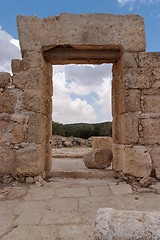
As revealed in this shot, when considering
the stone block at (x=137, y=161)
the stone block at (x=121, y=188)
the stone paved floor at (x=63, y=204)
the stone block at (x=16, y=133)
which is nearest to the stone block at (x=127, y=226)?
the stone paved floor at (x=63, y=204)

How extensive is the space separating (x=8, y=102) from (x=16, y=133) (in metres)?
0.56

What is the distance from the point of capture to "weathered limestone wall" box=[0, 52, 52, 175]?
3.85 metres

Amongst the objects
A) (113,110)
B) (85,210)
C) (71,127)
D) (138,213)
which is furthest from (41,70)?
(71,127)

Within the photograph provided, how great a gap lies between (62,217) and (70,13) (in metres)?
3.31

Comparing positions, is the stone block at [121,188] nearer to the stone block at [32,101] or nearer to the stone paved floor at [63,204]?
the stone paved floor at [63,204]

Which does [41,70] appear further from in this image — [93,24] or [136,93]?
[136,93]

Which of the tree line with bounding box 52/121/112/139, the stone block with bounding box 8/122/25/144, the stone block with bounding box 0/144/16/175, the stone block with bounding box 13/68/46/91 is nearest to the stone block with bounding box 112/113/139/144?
the stone block with bounding box 13/68/46/91

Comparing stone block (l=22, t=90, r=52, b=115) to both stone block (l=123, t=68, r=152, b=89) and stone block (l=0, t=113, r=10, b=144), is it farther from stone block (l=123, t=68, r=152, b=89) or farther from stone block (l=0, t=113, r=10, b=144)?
stone block (l=123, t=68, r=152, b=89)

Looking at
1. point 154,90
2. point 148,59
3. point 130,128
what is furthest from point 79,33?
point 130,128

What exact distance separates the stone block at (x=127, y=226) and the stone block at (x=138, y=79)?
2.90 m

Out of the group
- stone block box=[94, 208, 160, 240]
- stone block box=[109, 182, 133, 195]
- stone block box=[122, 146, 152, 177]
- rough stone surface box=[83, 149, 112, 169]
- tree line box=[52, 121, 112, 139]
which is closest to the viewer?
stone block box=[94, 208, 160, 240]

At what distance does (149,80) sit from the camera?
3.93m

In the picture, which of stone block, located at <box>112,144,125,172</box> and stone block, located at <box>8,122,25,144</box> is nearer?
stone block, located at <box>8,122,25,144</box>

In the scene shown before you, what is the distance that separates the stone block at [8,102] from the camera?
3.96m
